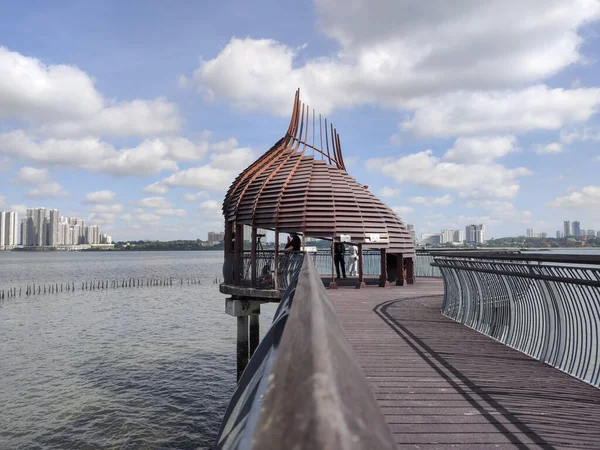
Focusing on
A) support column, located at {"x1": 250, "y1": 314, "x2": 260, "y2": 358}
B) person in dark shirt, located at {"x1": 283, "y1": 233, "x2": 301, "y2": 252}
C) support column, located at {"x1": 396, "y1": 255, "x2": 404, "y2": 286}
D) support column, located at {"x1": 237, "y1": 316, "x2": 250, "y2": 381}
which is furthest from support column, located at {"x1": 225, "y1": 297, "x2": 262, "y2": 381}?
support column, located at {"x1": 396, "y1": 255, "x2": 404, "y2": 286}

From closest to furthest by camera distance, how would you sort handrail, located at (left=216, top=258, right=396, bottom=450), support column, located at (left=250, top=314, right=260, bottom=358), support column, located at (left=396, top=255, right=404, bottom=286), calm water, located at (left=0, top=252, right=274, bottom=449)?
handrail, located at (left=216, top=258, right=396, bottom=450) → calm water, located at (left=0, top=252, right=274, bottom=449) → support column, located at (left=396, top=255, right=404, bottom=286) → support column, located at (left=250, top=314, right=260, bottom=358)

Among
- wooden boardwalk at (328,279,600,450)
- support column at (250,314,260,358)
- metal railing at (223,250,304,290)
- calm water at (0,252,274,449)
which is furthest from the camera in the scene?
support column at (250,314,260,358)

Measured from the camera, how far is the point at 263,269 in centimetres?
1625

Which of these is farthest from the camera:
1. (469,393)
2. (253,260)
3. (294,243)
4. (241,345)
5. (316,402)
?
(241,345)

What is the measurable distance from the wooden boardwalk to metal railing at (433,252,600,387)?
33 centimetres

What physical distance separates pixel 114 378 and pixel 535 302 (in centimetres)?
1739

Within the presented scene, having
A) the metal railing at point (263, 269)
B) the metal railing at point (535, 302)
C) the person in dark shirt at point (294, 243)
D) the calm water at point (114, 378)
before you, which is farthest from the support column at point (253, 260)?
the metal railing at point (535, 302)

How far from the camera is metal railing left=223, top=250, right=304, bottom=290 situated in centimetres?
1534

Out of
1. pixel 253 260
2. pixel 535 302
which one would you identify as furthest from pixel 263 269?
pixel 535 302

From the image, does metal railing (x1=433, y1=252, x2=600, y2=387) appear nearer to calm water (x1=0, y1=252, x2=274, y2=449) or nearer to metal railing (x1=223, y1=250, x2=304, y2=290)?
metal railing (x1=223, y1=250, x2=304, y2=290)

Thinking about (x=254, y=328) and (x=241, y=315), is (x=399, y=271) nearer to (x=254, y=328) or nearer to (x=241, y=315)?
(x=254, y=328)

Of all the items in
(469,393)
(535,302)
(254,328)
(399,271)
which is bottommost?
(254,328)

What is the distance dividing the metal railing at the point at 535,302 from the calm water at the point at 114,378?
886 cm

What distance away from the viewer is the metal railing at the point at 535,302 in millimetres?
5422
